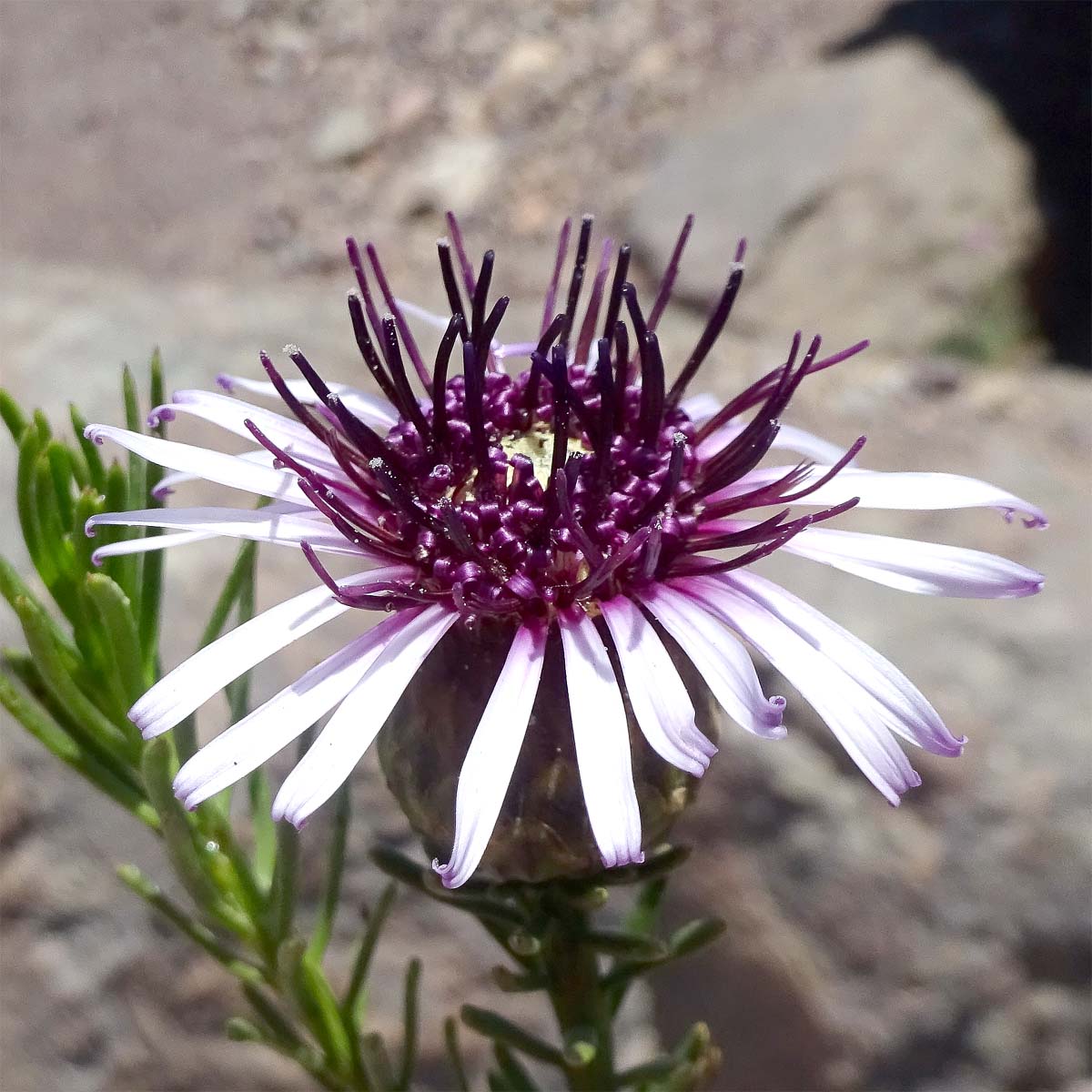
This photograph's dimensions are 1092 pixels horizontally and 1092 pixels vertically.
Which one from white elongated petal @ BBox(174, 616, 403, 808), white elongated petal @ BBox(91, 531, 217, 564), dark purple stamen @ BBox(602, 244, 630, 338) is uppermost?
dark purple stamen @ BBox(602, 244, 630, 338)

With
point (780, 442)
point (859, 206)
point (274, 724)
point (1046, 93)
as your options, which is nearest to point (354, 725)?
point (274, 724)

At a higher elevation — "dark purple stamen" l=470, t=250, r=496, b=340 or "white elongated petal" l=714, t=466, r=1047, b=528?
"dark purple stamen" l=470, t=250, r=496, b=340

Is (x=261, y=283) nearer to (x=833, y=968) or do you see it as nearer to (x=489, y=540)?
(x=833, y=968)

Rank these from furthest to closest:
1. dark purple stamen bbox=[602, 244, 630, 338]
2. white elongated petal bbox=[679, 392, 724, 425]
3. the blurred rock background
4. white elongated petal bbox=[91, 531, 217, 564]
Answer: the blurred rock background < white elongated petal bbox=[679, 392, 724, 425] < dark purple stamen bbox=[602, 244, 630, 338] < white elongated petal bbox=[91, 531, 217, 564]

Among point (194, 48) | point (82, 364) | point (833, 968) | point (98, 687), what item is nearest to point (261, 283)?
point (194, 48)

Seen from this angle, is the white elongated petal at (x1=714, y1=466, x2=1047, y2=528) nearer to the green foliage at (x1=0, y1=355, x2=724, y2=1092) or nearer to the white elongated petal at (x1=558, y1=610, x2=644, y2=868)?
the white elongated petal at (x1=558, y1=610, x2=644, y2=868)

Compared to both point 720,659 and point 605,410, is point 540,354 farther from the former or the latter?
point 720,659

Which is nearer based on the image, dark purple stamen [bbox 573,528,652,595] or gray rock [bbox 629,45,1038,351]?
dark purple stamen [bbox 573,528,652,595]

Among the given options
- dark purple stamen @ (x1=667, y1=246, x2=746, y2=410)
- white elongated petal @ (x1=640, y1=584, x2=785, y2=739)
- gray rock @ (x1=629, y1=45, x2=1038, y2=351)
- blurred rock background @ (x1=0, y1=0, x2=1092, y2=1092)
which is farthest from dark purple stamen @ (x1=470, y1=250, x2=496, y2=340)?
gray rock @ (x1=629, y1=45, x2=1038, y2=351)
